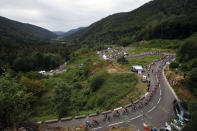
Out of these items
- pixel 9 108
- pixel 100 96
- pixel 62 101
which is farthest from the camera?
pixel 100 96

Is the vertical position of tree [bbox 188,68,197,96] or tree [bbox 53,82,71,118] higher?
tree [bbox 188,68,197,96]

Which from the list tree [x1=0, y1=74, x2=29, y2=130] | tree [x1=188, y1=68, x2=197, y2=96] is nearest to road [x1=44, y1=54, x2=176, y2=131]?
tree [x1=188, y1=68, x2=197, y2=96]

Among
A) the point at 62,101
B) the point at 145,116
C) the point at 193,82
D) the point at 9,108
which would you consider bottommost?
the point at 145,116

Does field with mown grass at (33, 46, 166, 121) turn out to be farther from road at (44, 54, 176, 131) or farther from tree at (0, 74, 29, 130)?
tree at (0, 74, 29, 130)

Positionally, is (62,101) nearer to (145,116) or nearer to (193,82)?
(145,116)

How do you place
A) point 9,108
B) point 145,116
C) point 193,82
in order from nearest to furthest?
point 9,108, point 145,116, point 193,82

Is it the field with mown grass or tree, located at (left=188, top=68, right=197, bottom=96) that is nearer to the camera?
tree, located at (left=188, top=68, right=197, bottom=96)

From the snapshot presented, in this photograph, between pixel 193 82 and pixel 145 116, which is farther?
pixel 193 82

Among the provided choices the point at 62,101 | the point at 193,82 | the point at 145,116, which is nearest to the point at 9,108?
the point at 62,101

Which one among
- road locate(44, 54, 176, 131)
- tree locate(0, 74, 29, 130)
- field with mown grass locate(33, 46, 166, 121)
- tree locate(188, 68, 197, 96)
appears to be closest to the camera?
tree locate(0, 74, 29, 130)

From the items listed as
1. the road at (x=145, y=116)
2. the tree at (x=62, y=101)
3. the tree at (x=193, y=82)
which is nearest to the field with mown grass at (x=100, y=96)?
the tree at (x=62, y=101)

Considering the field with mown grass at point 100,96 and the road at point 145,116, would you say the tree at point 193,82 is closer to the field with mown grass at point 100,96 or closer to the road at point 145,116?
the road at point 145,116

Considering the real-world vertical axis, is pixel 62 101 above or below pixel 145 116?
above

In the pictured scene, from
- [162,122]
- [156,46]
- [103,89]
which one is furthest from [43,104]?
[156,46]
